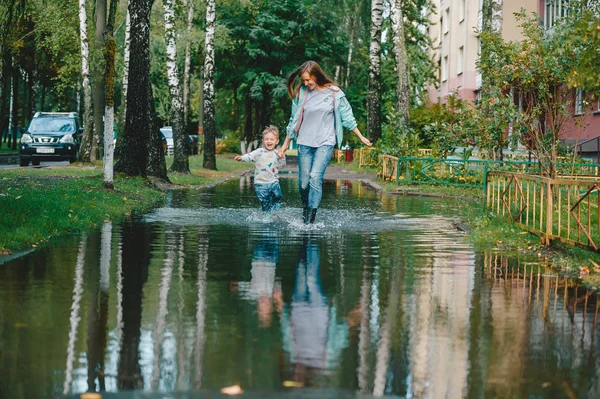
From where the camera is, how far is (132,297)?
26.9ft

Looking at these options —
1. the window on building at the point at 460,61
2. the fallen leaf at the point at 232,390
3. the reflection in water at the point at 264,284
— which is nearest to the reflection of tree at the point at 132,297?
the fallen leaf at the point at 232,390

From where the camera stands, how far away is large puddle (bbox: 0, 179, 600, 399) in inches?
220

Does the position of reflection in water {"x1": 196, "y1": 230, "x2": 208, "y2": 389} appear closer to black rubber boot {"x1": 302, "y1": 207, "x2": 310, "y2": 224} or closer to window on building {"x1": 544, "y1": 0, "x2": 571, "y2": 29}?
black rubber boot {"x1": 302, "y1": 207, "x2": 310, "y2": 224}

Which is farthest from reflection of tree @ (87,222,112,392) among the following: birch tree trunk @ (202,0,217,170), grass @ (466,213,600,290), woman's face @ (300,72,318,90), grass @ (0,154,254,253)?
birch tree trunk @ (202,0,217,170)

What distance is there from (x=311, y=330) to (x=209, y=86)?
31538 mm

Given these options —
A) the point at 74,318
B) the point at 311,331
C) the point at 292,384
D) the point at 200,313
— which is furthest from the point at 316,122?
the point at 292,384

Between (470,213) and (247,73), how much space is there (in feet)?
139

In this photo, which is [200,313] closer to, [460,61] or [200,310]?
[200,310]

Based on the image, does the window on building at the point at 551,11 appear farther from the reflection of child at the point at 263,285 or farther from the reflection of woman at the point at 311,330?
the reflection of woman at the point at 311,330

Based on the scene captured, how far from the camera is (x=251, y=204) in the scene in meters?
20.0

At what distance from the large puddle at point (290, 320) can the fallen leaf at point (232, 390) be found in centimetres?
5

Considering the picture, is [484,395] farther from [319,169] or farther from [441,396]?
[319,169]

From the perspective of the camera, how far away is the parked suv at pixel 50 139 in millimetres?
40844

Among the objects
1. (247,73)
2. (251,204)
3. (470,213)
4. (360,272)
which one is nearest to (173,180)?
(251,204)
